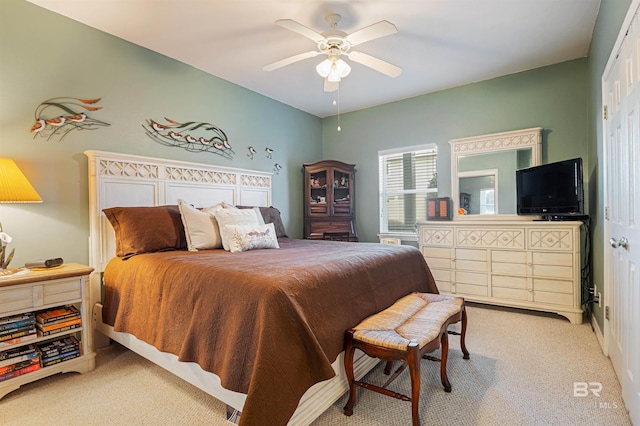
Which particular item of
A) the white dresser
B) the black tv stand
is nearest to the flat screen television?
the black tv stand

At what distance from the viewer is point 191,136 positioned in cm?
347

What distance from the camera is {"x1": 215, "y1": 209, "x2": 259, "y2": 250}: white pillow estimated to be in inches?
108

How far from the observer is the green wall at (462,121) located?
345 centimetres

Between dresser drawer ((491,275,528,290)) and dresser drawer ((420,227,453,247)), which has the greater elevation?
dresser drawer ((420,227,453,247))

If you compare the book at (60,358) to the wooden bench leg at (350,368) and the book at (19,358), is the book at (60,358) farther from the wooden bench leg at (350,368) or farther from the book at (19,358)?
the wooden bench leg at (350,368)

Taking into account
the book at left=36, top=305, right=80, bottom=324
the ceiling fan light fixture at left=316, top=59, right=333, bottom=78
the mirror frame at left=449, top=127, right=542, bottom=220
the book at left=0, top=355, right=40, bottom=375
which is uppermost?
the ceiling fan light fixture at left=316, top=59, right=333, bottom=78

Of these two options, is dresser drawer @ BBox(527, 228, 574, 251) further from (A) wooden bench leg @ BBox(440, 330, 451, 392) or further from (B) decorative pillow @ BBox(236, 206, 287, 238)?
(B) decorative pillow @ BBox(236, 206, 287, 238)

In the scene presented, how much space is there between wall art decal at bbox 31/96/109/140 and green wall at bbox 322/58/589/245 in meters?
3.38

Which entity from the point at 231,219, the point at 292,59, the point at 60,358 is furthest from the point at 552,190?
the point at 60,358

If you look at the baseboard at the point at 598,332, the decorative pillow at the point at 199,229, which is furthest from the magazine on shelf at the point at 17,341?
the baseboard at the point at 598,332

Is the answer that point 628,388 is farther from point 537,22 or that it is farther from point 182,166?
point 182,166

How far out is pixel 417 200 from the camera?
4.63m

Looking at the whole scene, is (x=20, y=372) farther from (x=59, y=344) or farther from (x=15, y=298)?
(x=15, y=298)

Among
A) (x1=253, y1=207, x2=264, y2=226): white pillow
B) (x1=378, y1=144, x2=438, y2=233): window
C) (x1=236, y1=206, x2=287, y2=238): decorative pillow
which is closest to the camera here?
(x1=253, y1=207, x2=264, y2=226): white pillow
